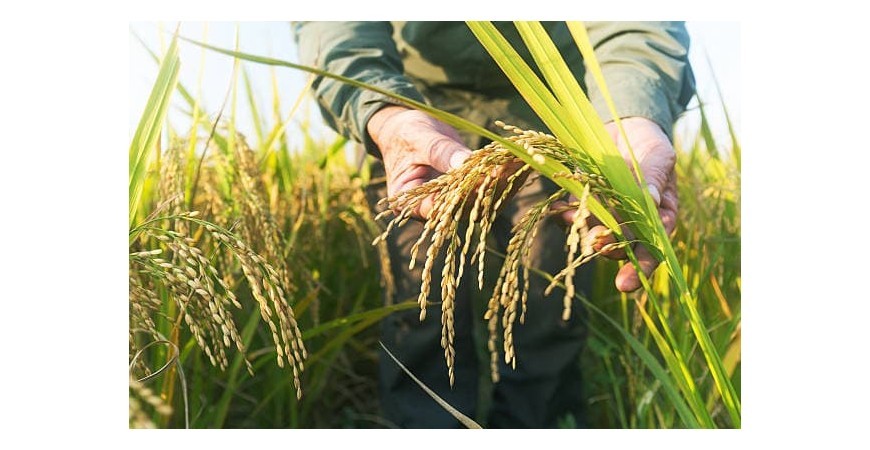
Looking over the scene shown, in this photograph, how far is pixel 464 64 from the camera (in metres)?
1.84

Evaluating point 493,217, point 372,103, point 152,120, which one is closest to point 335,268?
point 372,103

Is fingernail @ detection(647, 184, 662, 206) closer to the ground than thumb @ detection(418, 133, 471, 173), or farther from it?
closer to the ground

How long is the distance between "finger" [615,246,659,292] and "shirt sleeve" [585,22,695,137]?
33cm

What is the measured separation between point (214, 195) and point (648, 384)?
115cm

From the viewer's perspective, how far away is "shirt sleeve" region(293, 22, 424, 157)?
4.90ft

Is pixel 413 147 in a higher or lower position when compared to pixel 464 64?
lower

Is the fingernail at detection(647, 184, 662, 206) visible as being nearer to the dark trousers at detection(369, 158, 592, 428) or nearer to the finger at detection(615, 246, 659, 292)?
the finger at detection(615, 246, 659, 292)

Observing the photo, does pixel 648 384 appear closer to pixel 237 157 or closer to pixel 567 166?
pixel 567 166

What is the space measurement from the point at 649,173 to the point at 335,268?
1133 mm

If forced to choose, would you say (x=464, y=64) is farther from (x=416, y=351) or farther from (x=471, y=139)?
(x=416, y=351)

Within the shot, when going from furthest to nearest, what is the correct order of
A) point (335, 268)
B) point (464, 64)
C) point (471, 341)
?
point (335, 268)
point (471, 341)
point (464, 64)

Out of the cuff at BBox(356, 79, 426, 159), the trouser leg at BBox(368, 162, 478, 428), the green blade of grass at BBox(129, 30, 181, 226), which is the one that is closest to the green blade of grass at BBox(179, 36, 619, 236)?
the green blade of grass at BBox(129, 30, 181, 226)
